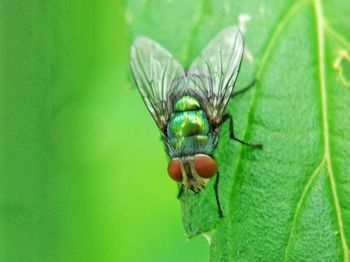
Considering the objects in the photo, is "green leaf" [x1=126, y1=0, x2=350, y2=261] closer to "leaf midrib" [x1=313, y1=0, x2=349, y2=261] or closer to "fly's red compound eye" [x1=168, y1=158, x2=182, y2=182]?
"leaf midrib" [x1=313, y1=0, x2=349, y2=261]

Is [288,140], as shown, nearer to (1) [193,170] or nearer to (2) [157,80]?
(1) [193,170]

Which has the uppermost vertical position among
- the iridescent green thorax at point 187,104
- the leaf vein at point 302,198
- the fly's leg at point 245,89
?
the fly's leg at point 245,89

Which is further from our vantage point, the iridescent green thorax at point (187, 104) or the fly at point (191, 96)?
the iridescent green thorax at point (187, 104)

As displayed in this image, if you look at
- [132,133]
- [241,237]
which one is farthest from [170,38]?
[132,133]

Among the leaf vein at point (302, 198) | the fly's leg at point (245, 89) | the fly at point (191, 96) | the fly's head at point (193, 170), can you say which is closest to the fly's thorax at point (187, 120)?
the fly at point (191, 96)

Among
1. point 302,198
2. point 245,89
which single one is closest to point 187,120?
point 245,89

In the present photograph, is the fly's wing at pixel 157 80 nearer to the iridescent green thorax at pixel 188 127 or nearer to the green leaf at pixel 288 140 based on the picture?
the iridescent green thorax at pixel 188 127

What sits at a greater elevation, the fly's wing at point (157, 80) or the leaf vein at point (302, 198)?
the fly's wing at point (157, 80)

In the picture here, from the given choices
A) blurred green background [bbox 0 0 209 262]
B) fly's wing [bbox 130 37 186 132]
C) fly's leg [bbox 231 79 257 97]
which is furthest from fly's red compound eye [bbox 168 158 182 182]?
blurred green background [bbox 0 0 209 262]
